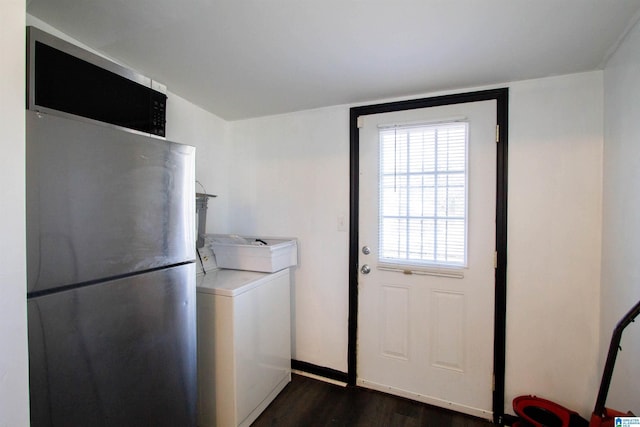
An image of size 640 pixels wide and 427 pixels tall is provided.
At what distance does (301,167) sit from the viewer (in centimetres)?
239

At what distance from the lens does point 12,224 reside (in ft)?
2.39

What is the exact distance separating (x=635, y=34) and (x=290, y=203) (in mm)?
2151

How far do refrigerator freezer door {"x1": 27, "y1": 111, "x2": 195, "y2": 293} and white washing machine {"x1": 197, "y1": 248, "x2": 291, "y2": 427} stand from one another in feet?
1.95

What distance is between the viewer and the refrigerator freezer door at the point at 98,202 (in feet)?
2.65

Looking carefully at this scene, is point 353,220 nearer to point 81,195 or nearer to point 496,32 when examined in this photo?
point 496,32

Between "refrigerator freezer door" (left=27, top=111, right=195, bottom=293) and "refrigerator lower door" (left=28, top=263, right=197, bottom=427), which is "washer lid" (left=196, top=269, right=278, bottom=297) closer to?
"refrigerator lower door" (left=28, top=263, right=197, bottom=427)

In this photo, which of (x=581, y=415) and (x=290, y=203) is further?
(x=290, y=203)

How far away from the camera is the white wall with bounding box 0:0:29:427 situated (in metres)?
0.71

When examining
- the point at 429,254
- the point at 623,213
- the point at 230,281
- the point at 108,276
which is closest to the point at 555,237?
the point at 623,213

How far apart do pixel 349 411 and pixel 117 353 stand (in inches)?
62.2

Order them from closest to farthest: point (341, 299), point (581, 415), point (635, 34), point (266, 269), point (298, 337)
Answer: point (635, 34) < point (581, 415) < point (266, 269) < point (341, 299) < point (298, 337)

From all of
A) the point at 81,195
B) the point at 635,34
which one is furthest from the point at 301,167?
the point at 635,34

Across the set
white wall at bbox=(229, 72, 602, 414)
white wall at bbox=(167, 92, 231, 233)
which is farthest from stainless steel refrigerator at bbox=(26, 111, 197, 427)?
white wall at bbox=(229, 72, 602, 414)

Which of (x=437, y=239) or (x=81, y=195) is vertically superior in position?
(x=81, y=195)
